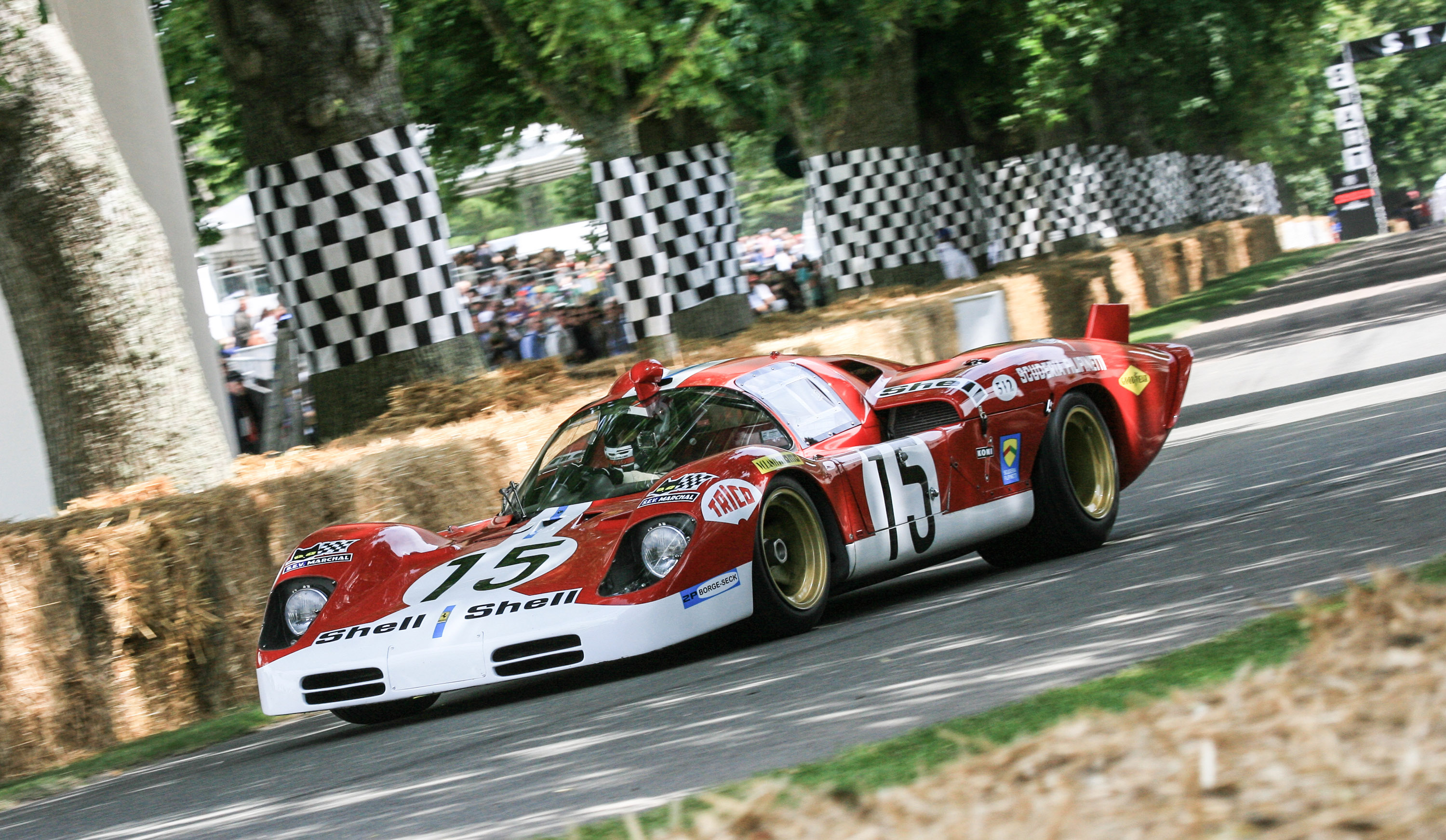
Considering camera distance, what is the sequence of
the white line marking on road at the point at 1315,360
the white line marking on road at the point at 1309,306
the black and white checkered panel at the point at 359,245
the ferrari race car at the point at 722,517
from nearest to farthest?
the ferrari race car at the point at 722,517
the black and white checkered panel at the point at 359,245
the white line marking on road at the point at 1315,360
the white line marking on road at the point at 1309,306

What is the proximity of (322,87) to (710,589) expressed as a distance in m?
5.53

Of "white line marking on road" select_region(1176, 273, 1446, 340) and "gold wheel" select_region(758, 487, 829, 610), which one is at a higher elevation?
"gold wheel" select_region(758, 487, 829, 610)

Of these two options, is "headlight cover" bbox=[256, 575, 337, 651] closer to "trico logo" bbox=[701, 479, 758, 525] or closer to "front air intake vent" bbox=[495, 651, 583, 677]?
"front air intake vent" bbox=[495, 651, 583, 677]

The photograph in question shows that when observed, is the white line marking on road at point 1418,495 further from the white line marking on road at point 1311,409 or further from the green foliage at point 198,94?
the green foliage at point 198,94

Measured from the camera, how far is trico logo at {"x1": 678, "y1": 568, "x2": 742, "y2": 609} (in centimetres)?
564

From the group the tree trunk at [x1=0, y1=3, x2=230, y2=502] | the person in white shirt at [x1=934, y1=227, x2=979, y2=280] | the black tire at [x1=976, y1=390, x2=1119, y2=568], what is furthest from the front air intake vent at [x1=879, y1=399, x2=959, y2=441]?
the person in white shirt at [x1=934, y1=227, x2=979, y2=280]

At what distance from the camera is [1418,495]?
6828 millimetres

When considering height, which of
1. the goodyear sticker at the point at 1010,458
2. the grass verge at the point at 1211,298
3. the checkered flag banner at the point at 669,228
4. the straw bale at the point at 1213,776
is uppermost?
the checkered flag banner at the point at 669,228

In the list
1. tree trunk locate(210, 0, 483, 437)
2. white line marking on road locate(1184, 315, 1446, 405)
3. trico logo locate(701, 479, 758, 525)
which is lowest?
white line marking on road locate(1184, 315, 1446, 405)

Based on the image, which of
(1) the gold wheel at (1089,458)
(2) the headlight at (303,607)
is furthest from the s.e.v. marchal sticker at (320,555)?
(1) the gold wheel at (1089,458)

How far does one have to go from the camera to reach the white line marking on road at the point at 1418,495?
22.2 feet

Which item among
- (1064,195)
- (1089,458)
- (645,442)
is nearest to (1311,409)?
(1089,458)

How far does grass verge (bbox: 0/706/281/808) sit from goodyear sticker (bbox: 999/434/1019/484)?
137 inches

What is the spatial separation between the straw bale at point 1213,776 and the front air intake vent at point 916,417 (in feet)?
12.6
